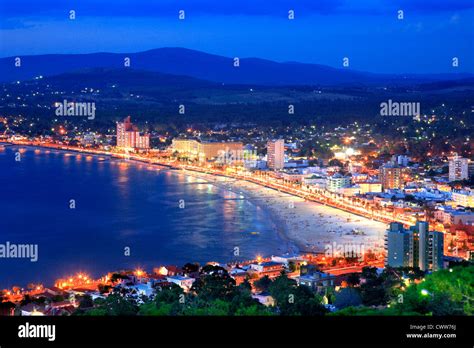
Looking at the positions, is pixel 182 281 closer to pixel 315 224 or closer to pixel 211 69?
pixel 315 224

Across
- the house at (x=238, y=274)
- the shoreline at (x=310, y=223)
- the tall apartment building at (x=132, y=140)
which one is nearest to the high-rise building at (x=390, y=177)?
the shoreline at (x=310, y=223)

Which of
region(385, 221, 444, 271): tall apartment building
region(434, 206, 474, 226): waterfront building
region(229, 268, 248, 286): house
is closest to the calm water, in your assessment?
region(229, 268, 248, 286): house

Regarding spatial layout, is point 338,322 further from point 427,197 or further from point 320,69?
point 320,69

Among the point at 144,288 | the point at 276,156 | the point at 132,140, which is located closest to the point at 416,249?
the point at 144,288

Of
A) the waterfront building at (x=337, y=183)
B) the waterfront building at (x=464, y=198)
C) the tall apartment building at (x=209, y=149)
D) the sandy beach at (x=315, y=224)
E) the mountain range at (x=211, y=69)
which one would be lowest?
the sandy beach at (x=315, y=224)

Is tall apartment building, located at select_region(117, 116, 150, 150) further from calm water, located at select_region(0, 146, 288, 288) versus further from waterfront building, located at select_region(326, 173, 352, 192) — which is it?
waterfront building, located at select_region(326, 173, 352, 192)

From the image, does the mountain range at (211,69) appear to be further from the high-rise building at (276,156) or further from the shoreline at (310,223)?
the shoreline at (310,223)
